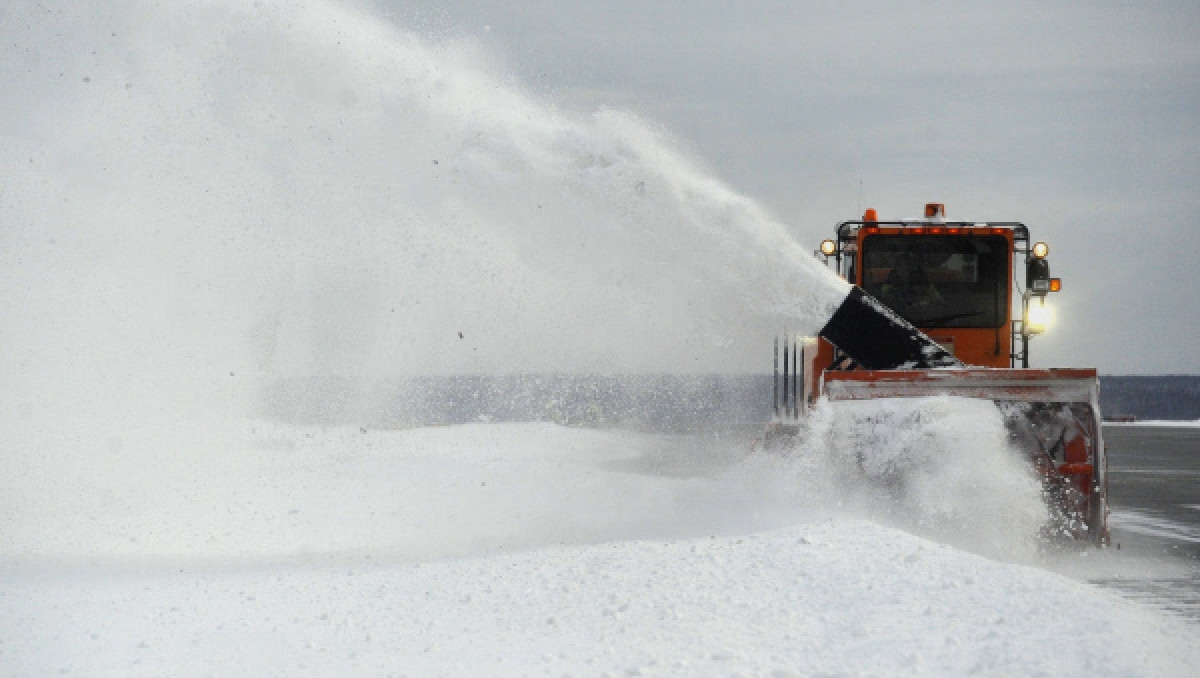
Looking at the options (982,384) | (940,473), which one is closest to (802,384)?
(982,384)

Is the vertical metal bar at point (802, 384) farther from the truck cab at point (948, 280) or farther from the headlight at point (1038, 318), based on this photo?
the headlight at point (1038, 318)

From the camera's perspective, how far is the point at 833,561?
7.12 metres

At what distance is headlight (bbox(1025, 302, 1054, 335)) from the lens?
37.4 feet

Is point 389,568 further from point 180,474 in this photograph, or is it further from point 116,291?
point 116,291

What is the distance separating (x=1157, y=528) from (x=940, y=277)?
10.9 feet

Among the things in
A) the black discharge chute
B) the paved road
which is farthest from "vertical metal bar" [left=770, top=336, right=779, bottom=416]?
the paved road

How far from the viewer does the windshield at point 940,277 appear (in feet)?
38.7

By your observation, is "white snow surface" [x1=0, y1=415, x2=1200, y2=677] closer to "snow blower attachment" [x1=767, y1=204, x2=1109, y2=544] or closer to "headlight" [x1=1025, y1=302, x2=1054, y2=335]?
"snow blower attachment" [x1=767, y1=204, x2=1109, y2=544]

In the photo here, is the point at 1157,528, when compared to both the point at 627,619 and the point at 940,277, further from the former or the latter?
the point at 627,619

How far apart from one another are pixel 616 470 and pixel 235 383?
20.0 ft

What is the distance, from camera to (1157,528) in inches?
470

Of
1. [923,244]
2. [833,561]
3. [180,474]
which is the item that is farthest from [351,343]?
[833,561]

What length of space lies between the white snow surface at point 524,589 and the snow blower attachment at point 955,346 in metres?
0.69

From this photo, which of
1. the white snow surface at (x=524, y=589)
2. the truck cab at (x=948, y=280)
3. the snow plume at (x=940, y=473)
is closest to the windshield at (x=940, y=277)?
the truck cab at (x=948, y=280)
